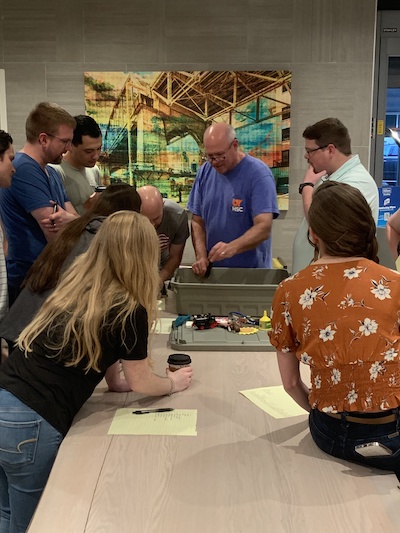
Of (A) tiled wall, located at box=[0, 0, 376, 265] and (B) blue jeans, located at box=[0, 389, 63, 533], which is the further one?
(A) tiled wall, located at box=[0, 0, 376, 265]

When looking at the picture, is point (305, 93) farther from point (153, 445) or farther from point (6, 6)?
point (153, 445)

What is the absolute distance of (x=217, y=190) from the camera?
3.17 meters

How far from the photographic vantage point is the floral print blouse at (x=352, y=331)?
4.23ft

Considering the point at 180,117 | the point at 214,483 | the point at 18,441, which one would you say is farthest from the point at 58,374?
the point at 180,117

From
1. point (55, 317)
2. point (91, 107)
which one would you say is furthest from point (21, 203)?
point (91, 107)

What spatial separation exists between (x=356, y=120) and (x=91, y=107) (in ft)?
6.60

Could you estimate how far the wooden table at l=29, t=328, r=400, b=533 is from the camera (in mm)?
1104

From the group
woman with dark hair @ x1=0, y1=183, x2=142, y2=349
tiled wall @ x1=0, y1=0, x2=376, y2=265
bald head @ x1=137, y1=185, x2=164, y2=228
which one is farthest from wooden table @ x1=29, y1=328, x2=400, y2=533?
tiled wall @ x1=0, y1=0, x2=376, y2=265

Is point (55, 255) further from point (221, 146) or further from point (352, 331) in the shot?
point (221, 146)

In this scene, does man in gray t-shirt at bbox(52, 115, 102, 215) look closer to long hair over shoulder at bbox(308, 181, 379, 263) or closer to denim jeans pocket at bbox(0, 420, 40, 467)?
denim jeans pocket at bbox(0, 420, 40, 467)

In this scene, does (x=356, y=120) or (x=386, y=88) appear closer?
(x=356, y=120)

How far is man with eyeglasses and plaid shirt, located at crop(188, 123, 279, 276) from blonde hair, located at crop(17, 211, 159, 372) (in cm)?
130

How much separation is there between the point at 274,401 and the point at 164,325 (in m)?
0.82

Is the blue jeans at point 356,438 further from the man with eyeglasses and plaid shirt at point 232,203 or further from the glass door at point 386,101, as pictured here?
the glass door at point 386,101
